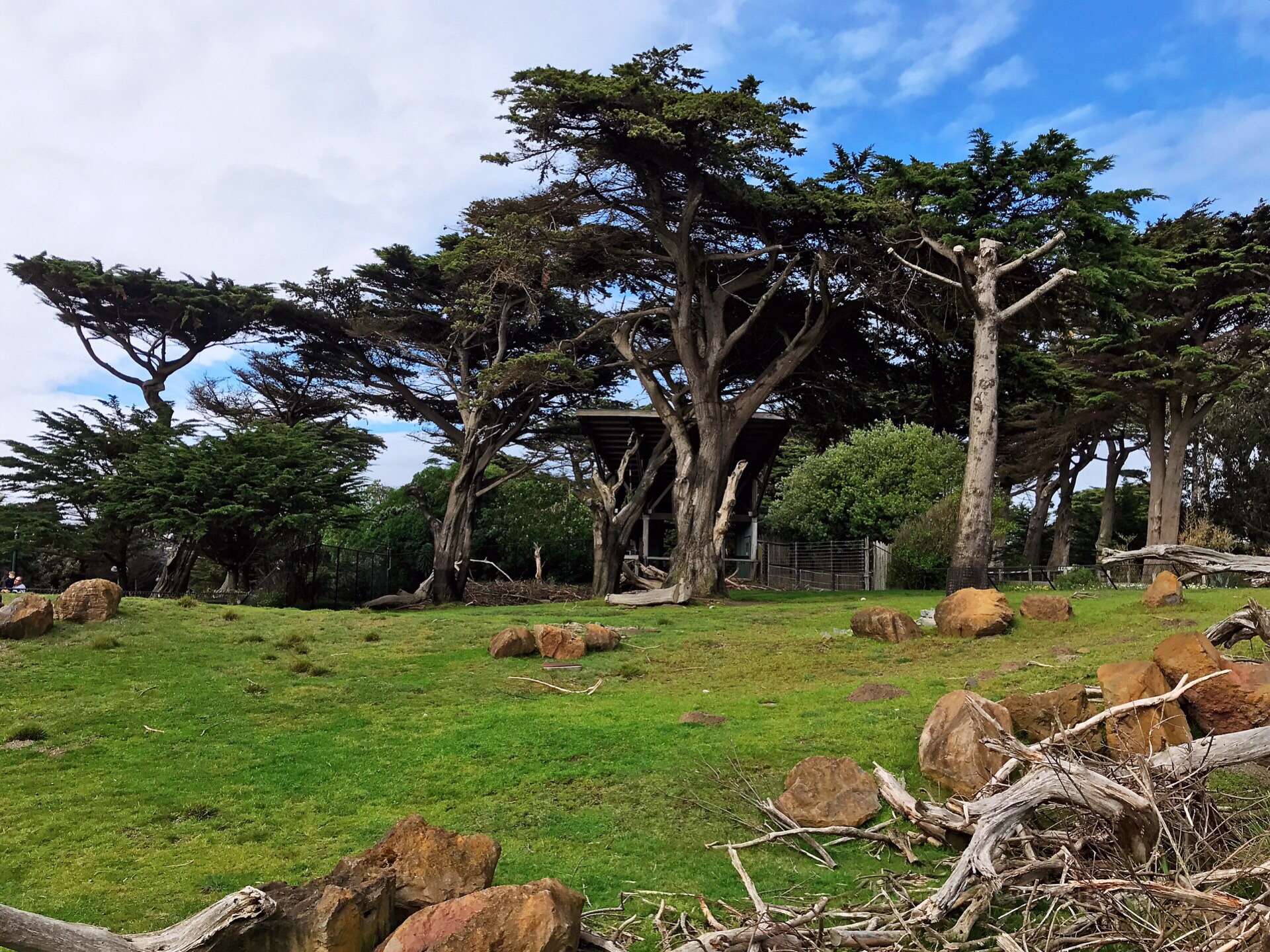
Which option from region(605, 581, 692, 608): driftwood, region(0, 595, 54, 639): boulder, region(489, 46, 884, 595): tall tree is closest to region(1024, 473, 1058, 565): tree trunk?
region(489, 46, 884, 595): tall tree

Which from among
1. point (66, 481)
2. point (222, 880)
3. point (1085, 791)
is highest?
point (66, 481)

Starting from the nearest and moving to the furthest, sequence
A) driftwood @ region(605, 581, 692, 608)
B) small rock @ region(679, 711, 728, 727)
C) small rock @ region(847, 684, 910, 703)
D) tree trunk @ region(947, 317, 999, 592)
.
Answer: small rock @ region(679, 711, 728, 727)
small rock @ region(847, 684, 910, 703)
tree trunk @ region(947, 317, 999, 592)
driftwood @ region(605, 581, 692, 608)

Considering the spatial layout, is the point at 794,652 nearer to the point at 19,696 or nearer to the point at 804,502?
the point at 19,696

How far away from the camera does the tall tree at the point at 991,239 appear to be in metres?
16.6

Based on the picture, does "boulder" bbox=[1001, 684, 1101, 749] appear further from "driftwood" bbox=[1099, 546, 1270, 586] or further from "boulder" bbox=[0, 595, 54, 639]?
"boulder" bbox=[0, 595, 54, 639]

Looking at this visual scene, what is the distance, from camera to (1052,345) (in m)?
29.6

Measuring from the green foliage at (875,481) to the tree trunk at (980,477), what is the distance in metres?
8.83

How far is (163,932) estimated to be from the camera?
3.55 meters

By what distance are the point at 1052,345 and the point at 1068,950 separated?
29.5 metres

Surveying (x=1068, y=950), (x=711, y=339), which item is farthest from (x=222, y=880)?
(x=711, y=339)

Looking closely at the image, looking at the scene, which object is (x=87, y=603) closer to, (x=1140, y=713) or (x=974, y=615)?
(x=974, y=615)

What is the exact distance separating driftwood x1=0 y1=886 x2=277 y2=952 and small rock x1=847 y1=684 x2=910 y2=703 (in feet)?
18.8

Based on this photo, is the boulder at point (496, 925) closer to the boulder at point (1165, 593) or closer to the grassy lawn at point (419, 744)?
the grassy lawn at point (419, 744)

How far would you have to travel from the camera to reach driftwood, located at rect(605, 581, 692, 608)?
18.4 m
